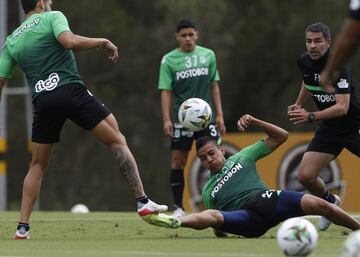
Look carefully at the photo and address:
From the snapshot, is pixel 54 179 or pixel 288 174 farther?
pixel 54 179

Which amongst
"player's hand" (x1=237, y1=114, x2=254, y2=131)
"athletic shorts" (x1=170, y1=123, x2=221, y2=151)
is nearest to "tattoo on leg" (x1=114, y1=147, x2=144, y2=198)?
"player's hand" (x1=237, y1=114, x2=254, y2=131)

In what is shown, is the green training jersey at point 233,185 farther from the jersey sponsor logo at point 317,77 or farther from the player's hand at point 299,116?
the jersey sponsor logo at point 317,77

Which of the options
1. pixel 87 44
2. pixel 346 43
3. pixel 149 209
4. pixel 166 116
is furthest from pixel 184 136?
pixel 346 43


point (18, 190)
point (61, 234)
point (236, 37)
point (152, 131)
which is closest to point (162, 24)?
point (236, 37)

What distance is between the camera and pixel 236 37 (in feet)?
120

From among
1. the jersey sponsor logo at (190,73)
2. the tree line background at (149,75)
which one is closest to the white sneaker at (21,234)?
the jersey sponsor logo at (190,73)

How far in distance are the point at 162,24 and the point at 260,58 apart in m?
5.68

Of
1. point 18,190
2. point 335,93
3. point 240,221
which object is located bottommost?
point 18,190

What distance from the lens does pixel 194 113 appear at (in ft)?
48.1

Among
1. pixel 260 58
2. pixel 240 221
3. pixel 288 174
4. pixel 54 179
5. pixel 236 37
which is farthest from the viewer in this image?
pixel 236 37

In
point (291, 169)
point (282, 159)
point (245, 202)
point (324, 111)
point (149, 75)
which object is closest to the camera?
point (245, 202)

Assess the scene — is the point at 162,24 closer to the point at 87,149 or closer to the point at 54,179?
the point at 87,149

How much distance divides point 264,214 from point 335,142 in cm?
202

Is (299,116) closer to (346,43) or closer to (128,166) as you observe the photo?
(128,166)
